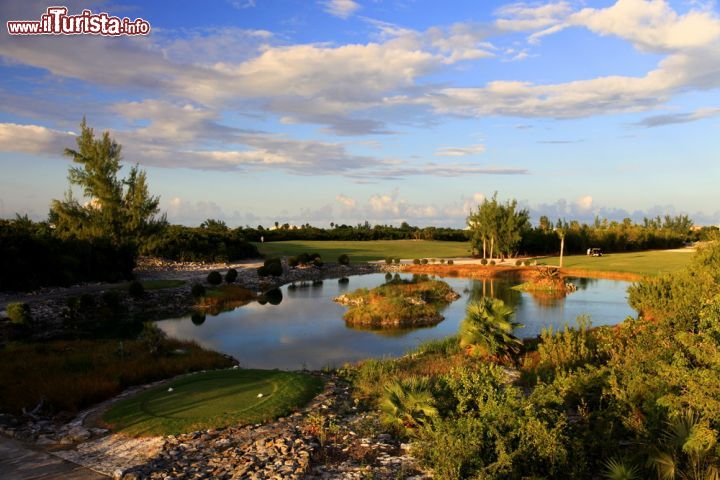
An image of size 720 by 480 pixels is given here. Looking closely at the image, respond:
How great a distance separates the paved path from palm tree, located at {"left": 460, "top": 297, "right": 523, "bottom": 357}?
10117 millimetres

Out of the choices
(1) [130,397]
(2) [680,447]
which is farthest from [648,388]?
(1) [130,397]

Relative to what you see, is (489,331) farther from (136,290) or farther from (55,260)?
(55,260)

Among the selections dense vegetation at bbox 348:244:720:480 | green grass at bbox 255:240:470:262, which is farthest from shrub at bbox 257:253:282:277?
dense vegetation at bbox 348:244:720:480

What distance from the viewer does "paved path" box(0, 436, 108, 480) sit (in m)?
7.71

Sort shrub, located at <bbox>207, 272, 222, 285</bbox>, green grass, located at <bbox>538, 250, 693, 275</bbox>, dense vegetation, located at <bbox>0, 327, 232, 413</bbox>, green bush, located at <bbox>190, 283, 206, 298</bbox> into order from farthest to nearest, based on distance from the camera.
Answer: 1. green grass, located at <bbox>538, 250, 693, 275</bbox>
2. shrub, located at <bbox>207, 272, 222, 285</bbox>
3. green bush, located at <bbox>190, 283, 206, 298</bbox>
4. dense vegetation, located at <bbox>0, 327, 232, 413</bbox>

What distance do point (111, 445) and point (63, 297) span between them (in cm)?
2288

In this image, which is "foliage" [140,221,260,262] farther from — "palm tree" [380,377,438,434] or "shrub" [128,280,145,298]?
"palm tree" [380,377,438,434]

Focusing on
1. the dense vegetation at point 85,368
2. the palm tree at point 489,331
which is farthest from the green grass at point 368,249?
the palm tree at point 489,331

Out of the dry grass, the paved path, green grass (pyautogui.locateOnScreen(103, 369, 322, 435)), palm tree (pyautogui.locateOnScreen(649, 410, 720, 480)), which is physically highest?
palm tree (pyautogui.locateOnScreen(649, 410, 720, 480))

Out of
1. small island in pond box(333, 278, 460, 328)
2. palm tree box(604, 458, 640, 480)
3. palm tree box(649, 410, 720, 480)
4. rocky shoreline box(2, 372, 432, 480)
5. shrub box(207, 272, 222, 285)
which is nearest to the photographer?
palm tree box(649, 410, 720, 480)

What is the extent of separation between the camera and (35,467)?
8.07 m

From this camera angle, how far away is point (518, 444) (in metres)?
7.04

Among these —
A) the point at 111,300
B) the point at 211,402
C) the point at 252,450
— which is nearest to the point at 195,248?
the point at 111,300

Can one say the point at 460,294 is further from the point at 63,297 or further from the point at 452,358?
the point at 63,297
